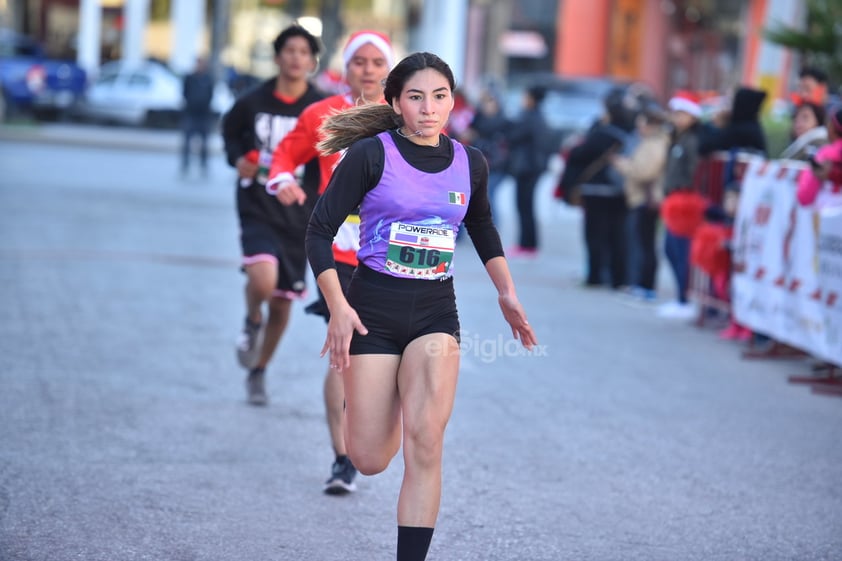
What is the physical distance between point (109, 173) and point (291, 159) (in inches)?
693

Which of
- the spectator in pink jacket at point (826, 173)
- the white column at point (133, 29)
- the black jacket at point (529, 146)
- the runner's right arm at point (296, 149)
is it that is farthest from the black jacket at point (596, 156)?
the white column at point (133, 29)

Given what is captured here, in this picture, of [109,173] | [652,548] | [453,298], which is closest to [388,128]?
[453,298]

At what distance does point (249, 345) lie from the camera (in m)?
7.84

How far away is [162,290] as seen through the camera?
38.9ft

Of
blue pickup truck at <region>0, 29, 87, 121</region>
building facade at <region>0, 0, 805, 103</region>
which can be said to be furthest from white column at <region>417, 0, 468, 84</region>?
blue pickup truck at <region>0, 29, 87, 121</region>

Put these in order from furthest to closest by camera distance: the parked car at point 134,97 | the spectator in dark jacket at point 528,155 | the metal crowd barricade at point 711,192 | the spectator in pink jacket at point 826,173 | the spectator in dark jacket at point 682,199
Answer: the parked car at point 134,97, the spectator in dark jacket at point 528,155, the spectator in dark jacket at point 682,199, the metal crowd barricade at point 711,192, the spectator in pink jacket at point 826,173

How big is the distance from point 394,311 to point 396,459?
92.1 inches

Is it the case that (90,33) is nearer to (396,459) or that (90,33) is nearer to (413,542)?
(396,459)

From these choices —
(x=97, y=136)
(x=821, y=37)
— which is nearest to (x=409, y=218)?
(x=821, y=37)

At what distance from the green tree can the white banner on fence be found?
4600 mm

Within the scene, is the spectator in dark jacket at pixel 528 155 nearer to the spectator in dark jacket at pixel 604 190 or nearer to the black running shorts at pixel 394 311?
the spectator in dark jacket at pixel 604 190

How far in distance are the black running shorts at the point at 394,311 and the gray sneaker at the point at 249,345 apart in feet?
10.2

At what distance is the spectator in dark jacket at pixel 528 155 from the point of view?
16422 millimetres

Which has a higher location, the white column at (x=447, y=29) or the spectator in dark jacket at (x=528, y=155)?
the white column at (x=447, y=29)
